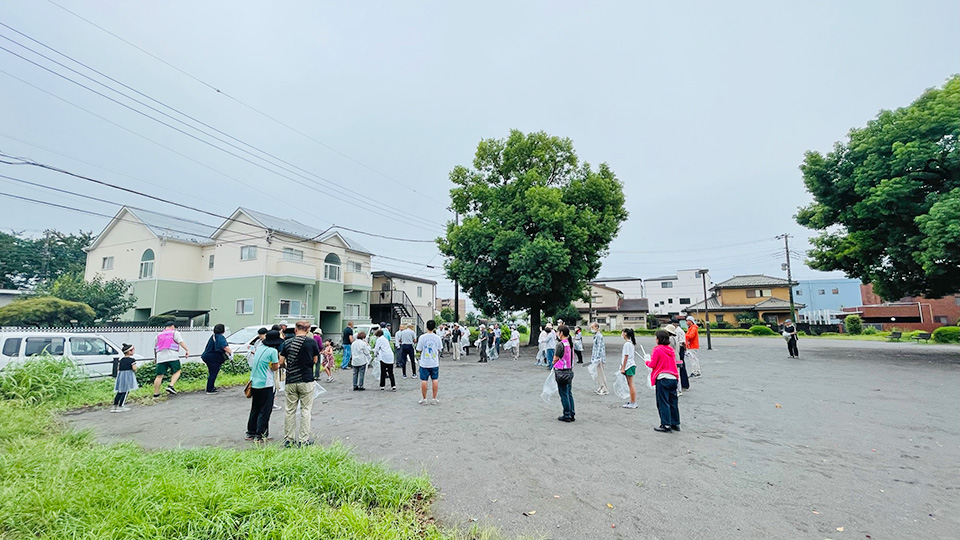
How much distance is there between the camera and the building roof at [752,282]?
50.1 metres

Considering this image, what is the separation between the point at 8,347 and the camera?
9.22m

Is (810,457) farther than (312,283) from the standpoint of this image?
No

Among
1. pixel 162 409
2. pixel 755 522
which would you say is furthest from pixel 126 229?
pixel 755 522

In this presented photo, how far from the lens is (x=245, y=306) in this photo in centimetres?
2525

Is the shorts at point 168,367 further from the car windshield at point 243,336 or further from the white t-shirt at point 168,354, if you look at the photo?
the car windshield at point 243,336

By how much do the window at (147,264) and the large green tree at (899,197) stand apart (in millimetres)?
35845

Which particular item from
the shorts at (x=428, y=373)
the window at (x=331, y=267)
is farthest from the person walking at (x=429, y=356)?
the window at (x=331, y=267)

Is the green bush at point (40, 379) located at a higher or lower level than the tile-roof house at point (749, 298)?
lower

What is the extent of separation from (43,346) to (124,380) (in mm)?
3581

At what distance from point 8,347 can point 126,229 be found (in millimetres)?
22255

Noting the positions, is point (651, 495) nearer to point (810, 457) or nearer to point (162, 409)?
point (810, 457)

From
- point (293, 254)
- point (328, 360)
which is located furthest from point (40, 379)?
point (293, 254)

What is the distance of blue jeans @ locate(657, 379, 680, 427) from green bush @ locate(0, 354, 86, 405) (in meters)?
11.9

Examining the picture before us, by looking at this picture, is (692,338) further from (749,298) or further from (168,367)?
(749,298)
